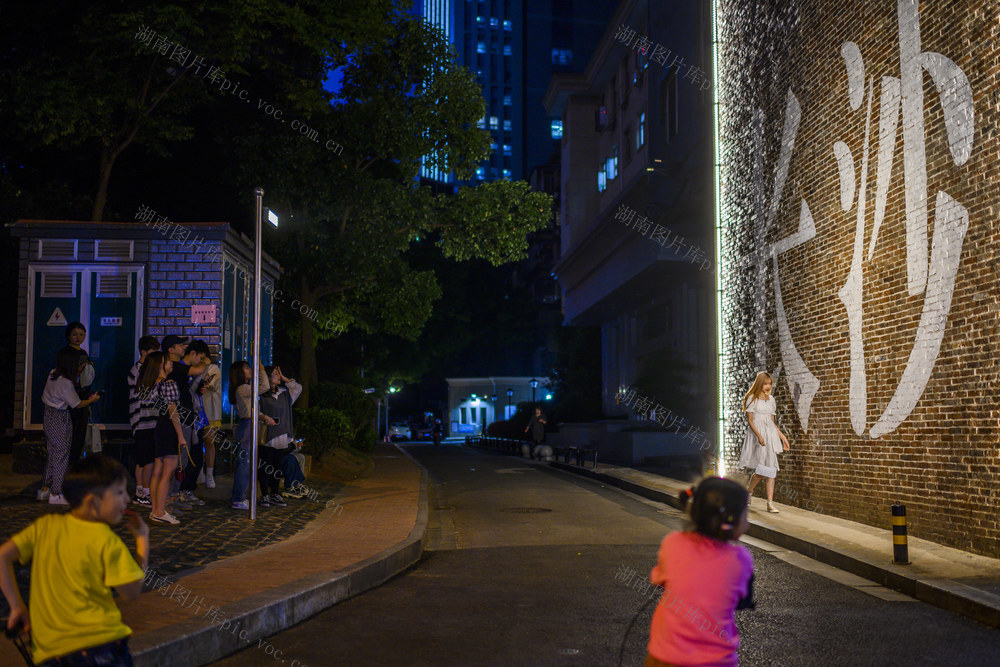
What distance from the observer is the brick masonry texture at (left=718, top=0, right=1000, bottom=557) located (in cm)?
889

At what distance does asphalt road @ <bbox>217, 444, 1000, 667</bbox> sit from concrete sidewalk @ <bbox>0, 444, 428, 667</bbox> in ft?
0.48

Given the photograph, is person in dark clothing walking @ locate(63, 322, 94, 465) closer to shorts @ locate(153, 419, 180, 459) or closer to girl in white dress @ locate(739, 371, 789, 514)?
shorts @ locate(153, 419, 180, 459)

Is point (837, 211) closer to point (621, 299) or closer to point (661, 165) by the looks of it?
point (661, 165)

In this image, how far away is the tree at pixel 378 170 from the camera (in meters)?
20.9

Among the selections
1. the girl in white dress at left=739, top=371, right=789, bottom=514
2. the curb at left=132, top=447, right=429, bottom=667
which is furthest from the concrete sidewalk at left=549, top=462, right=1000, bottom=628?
the curb at left=132, top=447, right=429, bottom=667

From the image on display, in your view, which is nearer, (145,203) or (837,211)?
(837,211)

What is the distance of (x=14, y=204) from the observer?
58.9ft

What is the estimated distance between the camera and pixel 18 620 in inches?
130

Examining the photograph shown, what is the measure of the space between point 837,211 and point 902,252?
171 centimetres

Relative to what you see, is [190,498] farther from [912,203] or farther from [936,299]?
[912,203]

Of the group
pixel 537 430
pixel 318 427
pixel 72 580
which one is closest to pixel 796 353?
pixel 318 427

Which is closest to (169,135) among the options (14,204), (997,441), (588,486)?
(14,204)

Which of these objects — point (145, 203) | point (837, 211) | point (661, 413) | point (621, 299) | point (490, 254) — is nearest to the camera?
point (837, 211)

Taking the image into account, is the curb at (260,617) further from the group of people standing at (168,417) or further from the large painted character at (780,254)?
the large painted character at (780,254)
